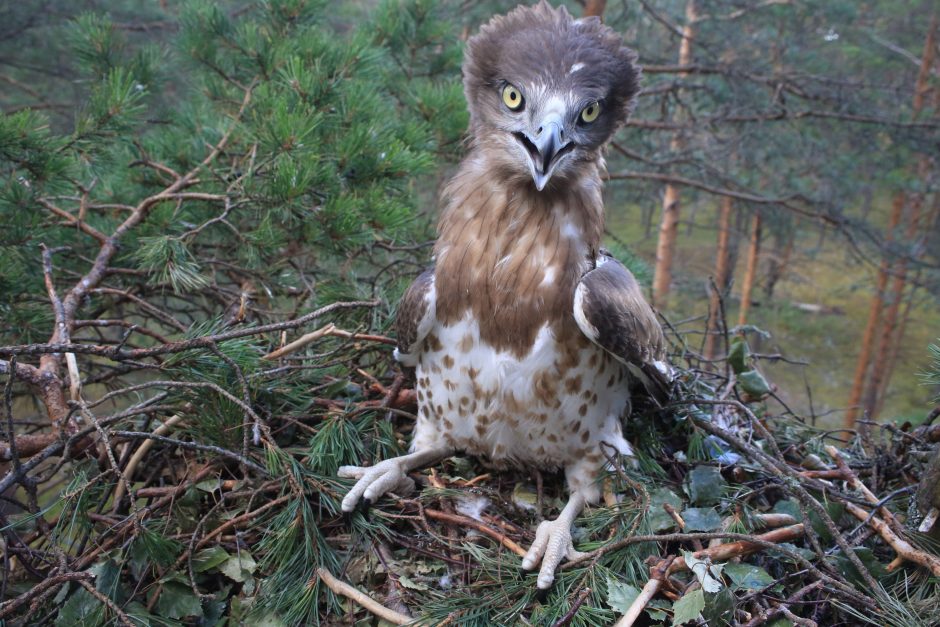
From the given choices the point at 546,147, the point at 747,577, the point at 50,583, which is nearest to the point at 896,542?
the point at 747,577

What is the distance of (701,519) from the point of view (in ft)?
6.93

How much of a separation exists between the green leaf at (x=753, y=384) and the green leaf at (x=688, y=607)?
1.29 meters

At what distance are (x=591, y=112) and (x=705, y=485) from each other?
1.37 metres

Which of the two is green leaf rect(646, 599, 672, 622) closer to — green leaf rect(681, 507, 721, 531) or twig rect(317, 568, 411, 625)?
green leaf rect(681, 507, 721, 531)

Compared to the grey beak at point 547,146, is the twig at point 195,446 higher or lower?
lower

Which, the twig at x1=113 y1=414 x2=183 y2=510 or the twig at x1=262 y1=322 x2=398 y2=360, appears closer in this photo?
the twig at x1=113 y1=414 x2=183 y2=510

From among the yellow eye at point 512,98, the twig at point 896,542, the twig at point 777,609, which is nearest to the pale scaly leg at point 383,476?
the twig at point 777,609

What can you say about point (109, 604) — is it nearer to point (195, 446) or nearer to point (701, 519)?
point (195, 446)

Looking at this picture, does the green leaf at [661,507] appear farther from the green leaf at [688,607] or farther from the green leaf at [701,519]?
the green leaf at [688,607]

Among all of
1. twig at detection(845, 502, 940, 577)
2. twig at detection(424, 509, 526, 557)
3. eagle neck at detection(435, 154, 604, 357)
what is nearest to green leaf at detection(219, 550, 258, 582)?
twig at detection(424, 509, 526, 557)

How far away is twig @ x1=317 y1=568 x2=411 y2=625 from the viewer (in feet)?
6.05

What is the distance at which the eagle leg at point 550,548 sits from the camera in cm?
198

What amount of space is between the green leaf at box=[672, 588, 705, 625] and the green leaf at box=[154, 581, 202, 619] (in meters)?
1.35

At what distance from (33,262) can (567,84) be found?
225 centimetres
